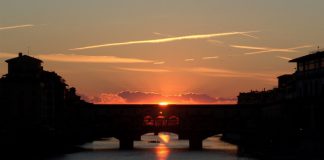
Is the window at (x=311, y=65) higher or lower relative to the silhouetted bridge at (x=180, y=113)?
higher

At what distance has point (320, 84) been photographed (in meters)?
140

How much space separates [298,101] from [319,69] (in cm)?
955

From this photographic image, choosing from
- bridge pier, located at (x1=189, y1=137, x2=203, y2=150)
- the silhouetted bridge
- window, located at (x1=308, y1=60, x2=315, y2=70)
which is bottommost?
bridge pier, located at (x1=189, y1=137, x2=203, y2=150)

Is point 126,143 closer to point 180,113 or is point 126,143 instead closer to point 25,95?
point 180,113

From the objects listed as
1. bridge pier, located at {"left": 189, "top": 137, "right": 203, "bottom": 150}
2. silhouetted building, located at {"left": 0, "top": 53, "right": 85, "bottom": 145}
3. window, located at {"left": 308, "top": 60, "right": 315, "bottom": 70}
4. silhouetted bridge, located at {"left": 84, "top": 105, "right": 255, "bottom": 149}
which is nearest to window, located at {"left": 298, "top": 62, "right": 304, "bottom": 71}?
window, located at {"left": 308, "top": 60, "right": 315, "bottom": 70}

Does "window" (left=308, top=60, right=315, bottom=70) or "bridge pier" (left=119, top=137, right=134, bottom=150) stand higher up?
"window" (left=308, top=60, right=315, bottom=70)

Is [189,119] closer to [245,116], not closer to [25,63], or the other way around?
[245,116]

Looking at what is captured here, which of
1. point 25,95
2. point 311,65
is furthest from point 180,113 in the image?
point 311,65

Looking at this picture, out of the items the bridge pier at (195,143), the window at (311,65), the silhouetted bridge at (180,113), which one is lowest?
the bridge pier at (195,143)

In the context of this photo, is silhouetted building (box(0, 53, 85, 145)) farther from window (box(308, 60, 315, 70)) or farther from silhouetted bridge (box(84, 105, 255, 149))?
window (box(308, 60, 315, 70))

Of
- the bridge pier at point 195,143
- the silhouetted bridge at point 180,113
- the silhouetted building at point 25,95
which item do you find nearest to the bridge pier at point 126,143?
the silhouetted bridge at point 180,113

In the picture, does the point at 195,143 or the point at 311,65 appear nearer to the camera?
the point at 311,65

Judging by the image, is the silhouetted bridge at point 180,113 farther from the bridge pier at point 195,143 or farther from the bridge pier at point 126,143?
the bridge pier at point 126,143

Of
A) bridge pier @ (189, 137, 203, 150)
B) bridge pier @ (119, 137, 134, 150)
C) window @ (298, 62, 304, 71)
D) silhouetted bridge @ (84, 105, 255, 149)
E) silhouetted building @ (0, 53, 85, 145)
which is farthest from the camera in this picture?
silhouetted bridge @ (84, 105, 255, 149)
